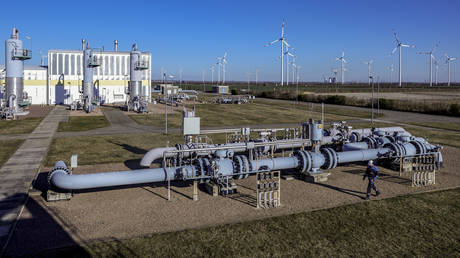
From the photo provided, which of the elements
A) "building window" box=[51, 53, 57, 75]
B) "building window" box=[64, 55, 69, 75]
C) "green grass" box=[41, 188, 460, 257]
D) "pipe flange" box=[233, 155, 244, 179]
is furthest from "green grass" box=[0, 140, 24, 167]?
"building window" box=[64, 55, 69, 75]

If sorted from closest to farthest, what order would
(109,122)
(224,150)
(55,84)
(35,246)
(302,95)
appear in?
(35,246) → (224,150) → (109,122) → (55,84) → (302,95)

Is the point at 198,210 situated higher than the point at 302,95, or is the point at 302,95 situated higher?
the point at 302,95

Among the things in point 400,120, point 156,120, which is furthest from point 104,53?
point 400,120

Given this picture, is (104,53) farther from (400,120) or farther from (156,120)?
(400,120)

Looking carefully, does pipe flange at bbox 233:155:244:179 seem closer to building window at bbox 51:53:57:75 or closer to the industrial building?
the industrial building

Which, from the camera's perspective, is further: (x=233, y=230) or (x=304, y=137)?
(x=304, y=137)

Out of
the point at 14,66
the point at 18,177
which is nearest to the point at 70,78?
the point at 14,66

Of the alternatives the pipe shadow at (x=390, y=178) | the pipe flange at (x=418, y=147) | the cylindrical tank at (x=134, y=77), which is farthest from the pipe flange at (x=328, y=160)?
the cylindrical tank at (x=134, y=77)

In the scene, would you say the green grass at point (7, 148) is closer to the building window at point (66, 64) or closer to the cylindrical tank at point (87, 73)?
the cylindrical tank at point (87, 73)
